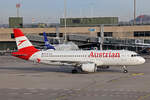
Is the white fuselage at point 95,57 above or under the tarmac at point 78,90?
above

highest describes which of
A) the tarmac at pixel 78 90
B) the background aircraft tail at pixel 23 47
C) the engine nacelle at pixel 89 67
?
the background aircraft tail at pixel 23 47

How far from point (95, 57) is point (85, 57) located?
5.92ft

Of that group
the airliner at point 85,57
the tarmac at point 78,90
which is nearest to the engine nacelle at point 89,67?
the airliner at point 85,57

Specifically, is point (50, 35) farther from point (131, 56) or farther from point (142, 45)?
point (131, 56)

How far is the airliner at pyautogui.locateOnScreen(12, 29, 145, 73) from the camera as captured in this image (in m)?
46.3

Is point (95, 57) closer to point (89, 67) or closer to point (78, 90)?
point (89, 67)

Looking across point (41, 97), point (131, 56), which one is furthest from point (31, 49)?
point (41, 97)

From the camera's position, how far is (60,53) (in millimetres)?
50062

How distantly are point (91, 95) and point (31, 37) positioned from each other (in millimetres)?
70745

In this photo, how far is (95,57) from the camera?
4762cm

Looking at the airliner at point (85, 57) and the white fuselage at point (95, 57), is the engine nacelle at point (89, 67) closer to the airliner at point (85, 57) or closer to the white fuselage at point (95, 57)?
the airliner at point (85, 57)

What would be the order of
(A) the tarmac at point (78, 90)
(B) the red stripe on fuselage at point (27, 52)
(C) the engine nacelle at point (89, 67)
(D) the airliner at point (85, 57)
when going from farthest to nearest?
(B) the red stripe on fuselage at point (27, 52)
(D) the airliner at point (85, 57)
(C) the engine nacelle at point (89, 67)
(A) the tarmac at point (78, 90)

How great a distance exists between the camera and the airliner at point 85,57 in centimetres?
4631

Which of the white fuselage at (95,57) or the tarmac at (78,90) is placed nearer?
the tarmac at (78,90)
